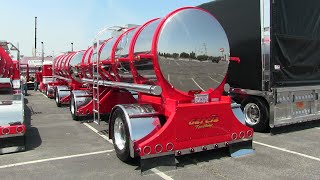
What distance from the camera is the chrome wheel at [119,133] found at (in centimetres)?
596

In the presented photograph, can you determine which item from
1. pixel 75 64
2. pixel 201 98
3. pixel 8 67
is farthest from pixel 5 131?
pixel 75 64

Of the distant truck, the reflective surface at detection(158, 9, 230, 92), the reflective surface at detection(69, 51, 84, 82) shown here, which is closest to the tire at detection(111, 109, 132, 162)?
the reflective surface at detection(158, 9, 230, 92)

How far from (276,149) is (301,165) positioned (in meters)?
1.03

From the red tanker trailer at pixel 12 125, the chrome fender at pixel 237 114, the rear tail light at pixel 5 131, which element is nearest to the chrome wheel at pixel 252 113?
the chrome fender at pixel 237 114

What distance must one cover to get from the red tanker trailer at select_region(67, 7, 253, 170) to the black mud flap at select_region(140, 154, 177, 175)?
5 centimetres

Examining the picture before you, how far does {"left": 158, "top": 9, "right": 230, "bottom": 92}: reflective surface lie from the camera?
18.0 feet

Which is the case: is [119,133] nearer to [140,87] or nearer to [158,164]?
[140,87]

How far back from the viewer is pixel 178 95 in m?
5.68

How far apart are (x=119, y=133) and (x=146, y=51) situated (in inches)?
60.8

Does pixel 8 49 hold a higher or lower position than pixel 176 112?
higher

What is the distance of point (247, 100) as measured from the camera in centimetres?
859

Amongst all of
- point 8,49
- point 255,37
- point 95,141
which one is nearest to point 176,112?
point 95,141

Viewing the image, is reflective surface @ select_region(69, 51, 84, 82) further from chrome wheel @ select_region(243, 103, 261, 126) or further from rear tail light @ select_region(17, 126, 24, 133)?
chrome wheel @ select_region(243, 103, 261, 126)

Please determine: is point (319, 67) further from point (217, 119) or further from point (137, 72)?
point (137, 72)
